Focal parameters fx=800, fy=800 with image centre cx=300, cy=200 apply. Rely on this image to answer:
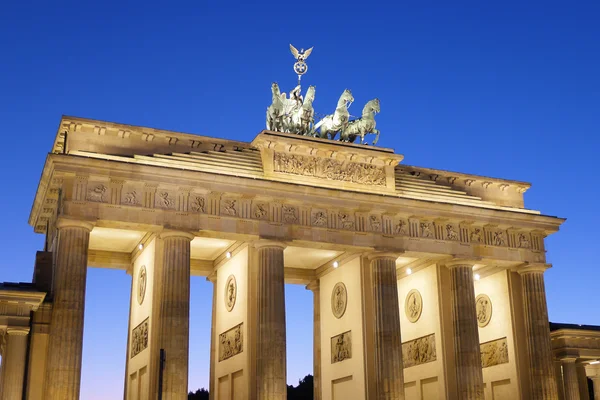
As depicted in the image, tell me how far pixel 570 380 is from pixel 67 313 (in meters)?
27.4

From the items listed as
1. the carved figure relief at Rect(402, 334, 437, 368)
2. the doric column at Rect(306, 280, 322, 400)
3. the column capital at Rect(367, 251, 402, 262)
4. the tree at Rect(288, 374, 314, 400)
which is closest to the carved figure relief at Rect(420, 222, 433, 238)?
the column capital at Rect(367, 251, 402, 262)

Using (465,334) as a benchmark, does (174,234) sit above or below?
above

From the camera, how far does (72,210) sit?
3312cm

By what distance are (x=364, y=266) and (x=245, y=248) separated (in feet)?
19.9

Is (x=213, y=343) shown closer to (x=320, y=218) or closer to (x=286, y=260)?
(x=286, y=260)


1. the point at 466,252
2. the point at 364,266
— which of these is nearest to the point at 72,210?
the point at 364,266

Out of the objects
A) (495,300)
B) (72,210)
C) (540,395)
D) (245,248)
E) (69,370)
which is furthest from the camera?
(495,300)

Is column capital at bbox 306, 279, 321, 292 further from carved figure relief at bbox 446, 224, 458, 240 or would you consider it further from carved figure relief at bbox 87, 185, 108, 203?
carved figure relief at bbox 87, 185, 108, 203

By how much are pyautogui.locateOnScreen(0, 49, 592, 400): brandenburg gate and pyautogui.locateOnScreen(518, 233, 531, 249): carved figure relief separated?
0.18m

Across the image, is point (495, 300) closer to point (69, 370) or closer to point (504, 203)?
point (504, 203)

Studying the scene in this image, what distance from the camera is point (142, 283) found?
37938 millimetres

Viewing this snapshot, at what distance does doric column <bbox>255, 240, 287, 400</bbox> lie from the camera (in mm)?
34469

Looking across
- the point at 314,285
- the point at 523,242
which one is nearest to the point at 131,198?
the point at 314,285

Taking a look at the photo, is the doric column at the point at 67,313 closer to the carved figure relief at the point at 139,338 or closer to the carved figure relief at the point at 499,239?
the carved figure relief at the point at 139,338
